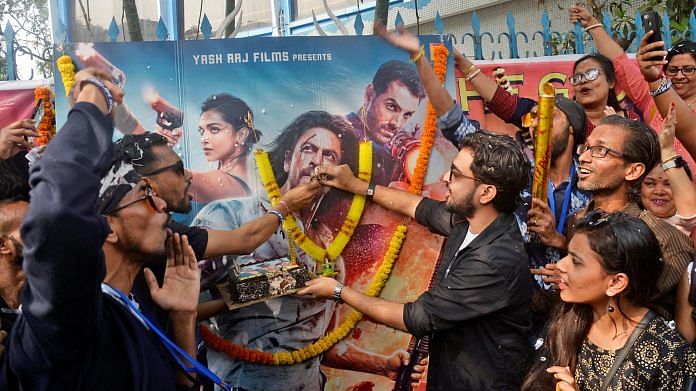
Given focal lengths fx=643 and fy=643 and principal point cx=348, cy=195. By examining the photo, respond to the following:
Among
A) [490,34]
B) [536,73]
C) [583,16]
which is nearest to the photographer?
[583,16]

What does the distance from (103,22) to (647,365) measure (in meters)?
5.66

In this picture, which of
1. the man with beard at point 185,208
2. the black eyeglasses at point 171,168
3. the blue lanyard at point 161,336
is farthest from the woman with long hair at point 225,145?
the blue lanyard at point 161,336

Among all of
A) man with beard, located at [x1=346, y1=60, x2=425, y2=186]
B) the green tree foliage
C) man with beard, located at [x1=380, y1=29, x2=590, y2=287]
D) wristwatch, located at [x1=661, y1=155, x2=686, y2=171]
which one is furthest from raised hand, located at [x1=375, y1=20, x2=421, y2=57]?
the green tree foliage

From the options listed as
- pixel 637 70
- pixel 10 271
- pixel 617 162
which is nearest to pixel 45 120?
pixel 10 271

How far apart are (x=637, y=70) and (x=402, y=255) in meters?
2.07

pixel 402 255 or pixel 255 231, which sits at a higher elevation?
pixel 255 231

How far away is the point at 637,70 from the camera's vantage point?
13.5 ft

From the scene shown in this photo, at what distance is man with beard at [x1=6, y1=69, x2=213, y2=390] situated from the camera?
141 centimetres

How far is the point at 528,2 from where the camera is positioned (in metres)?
8.78

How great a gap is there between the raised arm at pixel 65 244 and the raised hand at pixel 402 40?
78.0 inches

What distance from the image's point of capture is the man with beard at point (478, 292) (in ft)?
8.23

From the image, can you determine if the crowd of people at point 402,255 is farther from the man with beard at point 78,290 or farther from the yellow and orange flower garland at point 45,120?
the yellow and orange flower garland at point 45,120

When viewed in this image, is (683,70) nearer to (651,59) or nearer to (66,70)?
(651,59)

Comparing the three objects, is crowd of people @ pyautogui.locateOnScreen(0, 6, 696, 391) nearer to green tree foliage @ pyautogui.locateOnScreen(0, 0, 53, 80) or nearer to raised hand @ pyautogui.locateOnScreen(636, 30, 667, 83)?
raised hand @ pyautogui.locateOnScreen(636, 30, 667, 83)
